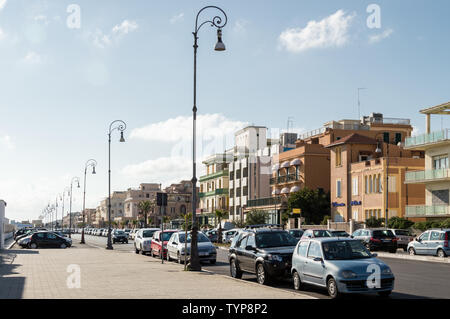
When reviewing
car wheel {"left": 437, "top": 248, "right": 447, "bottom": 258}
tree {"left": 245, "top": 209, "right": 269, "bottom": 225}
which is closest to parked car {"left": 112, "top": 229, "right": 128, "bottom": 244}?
tree {"left": 245, "top": 209, "right": 269, "bottom": 225}

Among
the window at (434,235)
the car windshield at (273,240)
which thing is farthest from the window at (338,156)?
the car windshield at (273,240)

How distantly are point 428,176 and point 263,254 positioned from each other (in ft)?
125

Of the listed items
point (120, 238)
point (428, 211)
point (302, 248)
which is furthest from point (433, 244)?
point (120, 238)

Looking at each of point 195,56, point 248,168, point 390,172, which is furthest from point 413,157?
point 195,56

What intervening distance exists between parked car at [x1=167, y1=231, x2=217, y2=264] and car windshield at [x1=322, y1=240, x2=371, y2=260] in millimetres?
12606

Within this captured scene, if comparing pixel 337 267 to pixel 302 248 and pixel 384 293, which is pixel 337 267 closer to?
pixel 384 293

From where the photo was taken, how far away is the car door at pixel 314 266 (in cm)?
1538

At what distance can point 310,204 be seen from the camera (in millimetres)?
69562

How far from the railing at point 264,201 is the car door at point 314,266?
60149 millimetres

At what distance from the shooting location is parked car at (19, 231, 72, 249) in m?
48.5

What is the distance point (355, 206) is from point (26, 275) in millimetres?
46872

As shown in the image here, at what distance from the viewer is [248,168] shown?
3551 inches

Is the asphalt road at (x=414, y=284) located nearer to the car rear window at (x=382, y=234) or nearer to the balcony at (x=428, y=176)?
the car rear window at (x=382, y=234)
